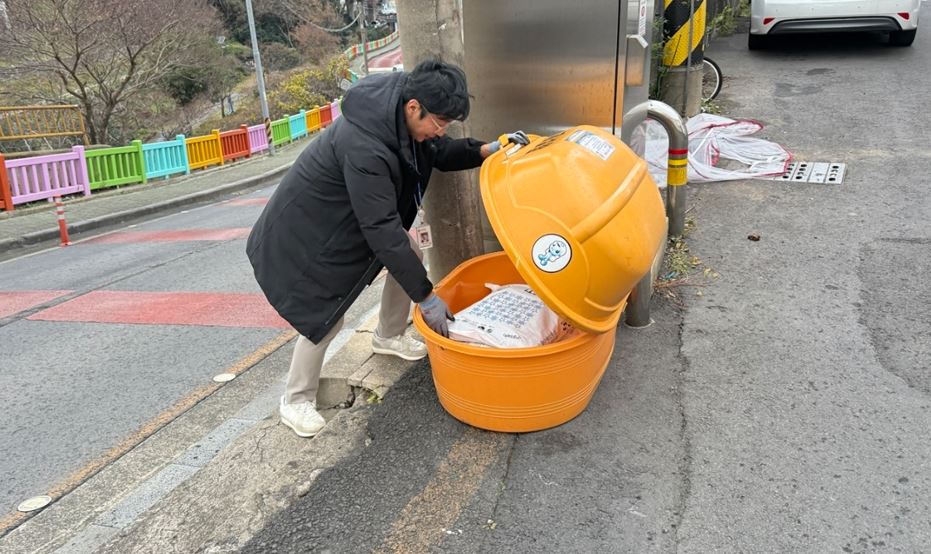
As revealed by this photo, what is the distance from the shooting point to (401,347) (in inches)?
143

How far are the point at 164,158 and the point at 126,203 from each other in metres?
3.39

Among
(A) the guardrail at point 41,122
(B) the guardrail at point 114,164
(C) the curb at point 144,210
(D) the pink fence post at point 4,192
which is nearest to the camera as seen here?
(C) the curb at point 144,210

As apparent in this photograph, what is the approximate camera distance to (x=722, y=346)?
11.6ft

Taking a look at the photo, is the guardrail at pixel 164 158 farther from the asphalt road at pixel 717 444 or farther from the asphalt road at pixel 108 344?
the asphalt road at pixel 717 444

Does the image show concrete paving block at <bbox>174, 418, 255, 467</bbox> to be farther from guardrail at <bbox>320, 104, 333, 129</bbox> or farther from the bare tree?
guardrail at <bbox>320, 104, 333, 129</bbox>

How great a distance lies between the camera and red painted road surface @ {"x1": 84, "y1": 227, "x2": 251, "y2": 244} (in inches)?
370

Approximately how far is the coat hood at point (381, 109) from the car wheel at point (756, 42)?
10480mm

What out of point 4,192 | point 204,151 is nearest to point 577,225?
point 4,192

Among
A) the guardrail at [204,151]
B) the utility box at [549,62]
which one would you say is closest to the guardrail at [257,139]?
the guardrail at [204,151]

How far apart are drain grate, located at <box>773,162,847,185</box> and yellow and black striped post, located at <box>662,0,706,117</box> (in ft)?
5.15

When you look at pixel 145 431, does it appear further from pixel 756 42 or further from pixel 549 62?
pixel 756 42

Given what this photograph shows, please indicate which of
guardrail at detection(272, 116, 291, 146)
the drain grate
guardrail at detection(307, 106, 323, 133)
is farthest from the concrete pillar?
guardrail at detection(307, 106, 323, 133)

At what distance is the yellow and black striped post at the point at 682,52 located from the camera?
23.7 ft

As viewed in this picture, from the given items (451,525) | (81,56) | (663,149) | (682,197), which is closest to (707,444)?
(451,525)
